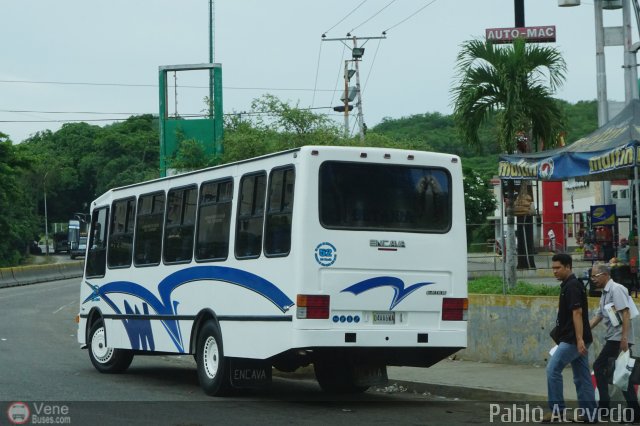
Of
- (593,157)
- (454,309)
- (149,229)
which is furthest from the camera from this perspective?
(149,229)

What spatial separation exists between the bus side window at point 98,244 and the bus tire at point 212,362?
408cm

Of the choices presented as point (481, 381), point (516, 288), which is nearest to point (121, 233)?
point (481, 381)

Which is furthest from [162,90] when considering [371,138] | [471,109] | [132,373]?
[132,373]

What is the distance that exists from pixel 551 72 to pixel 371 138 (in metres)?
30.9

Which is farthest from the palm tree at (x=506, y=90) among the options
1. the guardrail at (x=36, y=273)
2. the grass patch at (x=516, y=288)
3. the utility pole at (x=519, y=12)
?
the guardrail at (x=36, y=273)

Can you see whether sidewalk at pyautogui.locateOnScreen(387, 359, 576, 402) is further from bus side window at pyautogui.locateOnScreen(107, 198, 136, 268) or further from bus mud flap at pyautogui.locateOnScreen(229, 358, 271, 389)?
bus side window at pyautogui.locateOnScreen(107, 198, 136, 268)

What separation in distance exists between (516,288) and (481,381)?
3.87m

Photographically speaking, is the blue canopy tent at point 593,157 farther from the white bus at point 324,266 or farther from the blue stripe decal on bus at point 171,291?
the blue stripe decal on bus at point 171,291

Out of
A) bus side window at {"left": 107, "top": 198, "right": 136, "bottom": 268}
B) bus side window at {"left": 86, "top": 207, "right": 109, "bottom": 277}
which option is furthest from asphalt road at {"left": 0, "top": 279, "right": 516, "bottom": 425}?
bus side window at {"left": 107, "top": 198, "right": 136, "bottom": 268}

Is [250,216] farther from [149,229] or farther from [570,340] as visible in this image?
[570,340]

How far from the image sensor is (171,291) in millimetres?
16078

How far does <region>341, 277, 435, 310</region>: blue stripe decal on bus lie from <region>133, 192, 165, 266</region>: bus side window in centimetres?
438

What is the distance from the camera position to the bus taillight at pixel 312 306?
1292 cm

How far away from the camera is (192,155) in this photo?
42.3 meters
